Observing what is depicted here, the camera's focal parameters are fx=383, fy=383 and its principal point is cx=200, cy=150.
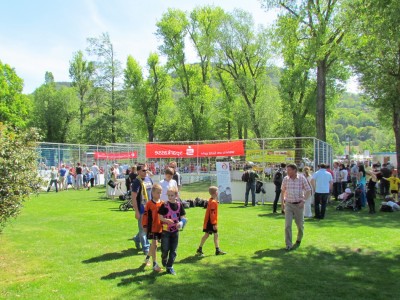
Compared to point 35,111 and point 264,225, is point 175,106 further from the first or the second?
point 264,225

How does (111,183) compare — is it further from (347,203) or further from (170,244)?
(170,244)

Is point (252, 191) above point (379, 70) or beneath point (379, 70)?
beneath

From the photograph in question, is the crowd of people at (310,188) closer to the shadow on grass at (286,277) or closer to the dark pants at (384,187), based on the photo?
the dark pants at (384,187)

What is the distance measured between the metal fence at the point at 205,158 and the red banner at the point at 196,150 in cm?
62

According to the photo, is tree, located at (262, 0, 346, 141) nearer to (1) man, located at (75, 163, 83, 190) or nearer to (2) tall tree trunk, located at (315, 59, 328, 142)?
(2) tall tree trunk, located at (315, 59, 328, 142)

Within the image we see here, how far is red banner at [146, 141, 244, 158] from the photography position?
1803 cm

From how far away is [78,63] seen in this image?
6444 cm

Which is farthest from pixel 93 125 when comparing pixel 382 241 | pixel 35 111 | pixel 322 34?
pixel 382 241

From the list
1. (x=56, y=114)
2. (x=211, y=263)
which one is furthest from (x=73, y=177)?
(x=56, y=114)

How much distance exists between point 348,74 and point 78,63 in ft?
151

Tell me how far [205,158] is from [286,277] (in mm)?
15180

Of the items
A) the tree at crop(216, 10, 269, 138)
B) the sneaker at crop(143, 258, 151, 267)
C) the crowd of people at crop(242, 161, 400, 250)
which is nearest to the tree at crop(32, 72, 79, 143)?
the tree at crop(216, 10, 269, 138)

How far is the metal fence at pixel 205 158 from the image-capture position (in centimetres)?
1741

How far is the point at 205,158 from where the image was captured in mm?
21516
